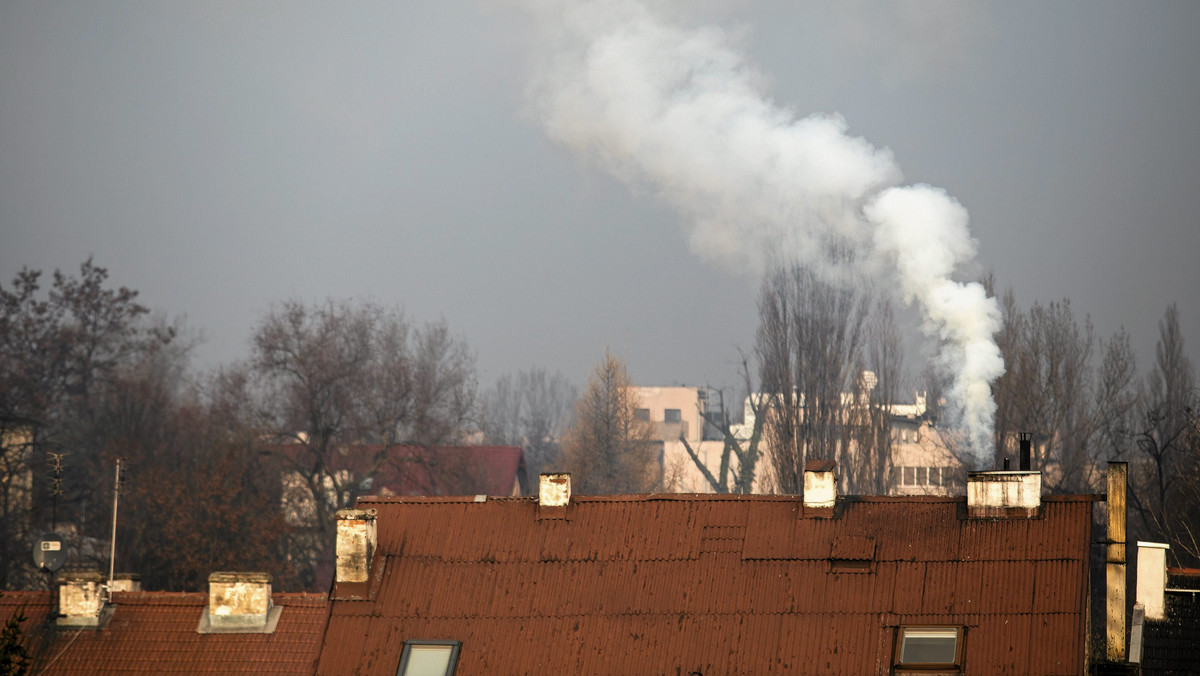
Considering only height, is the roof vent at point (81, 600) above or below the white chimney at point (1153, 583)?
below

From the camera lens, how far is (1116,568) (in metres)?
20.2

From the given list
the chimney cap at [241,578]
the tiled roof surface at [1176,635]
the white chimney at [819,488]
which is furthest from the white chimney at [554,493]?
the tiled roof surface at [1176,635]

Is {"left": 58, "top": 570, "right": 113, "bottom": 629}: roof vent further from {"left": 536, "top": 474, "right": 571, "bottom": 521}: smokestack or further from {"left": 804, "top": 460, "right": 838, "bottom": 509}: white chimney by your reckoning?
{"left": 804, "top": 460, "right": 838, "bottom": 509}: white chimney

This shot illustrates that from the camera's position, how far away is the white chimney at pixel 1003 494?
66.0 feet

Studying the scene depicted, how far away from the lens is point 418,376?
68312mm

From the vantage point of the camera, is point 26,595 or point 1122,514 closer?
point 1122,514

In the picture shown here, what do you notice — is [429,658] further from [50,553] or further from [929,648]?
[50,553]

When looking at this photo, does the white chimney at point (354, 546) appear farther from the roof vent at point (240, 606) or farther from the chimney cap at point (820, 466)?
the chimney cap at point (820, 466)

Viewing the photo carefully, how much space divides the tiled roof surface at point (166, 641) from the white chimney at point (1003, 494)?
11.1 metres

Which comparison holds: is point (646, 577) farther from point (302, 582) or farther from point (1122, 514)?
point (302, 582)

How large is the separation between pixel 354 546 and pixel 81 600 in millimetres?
6275

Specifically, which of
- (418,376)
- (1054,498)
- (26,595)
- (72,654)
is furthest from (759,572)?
(418,376)

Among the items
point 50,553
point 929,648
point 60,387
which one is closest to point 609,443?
point 60,387

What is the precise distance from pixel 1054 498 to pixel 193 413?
176 feet
